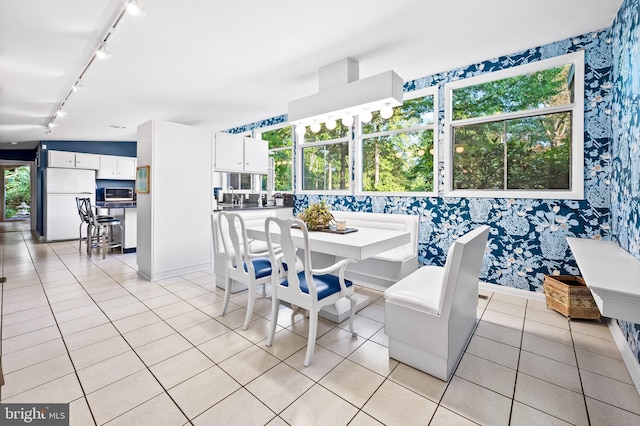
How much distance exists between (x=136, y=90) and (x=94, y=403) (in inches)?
163

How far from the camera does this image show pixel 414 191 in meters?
4.28

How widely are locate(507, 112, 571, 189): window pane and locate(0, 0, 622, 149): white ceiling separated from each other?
865 mm

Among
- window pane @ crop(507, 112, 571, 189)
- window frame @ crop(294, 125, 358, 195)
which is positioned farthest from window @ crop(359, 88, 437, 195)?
window pane @ crop(507, 112, 571, 189)

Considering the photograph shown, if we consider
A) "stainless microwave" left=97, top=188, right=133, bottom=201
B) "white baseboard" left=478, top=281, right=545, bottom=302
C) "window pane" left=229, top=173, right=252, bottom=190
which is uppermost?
"window pane" left=229, top=173, right=252, bottom=190

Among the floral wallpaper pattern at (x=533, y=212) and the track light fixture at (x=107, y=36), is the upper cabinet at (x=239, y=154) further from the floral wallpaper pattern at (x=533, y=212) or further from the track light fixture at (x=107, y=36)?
the floral wallpaper pattern at (x=533, y=212)

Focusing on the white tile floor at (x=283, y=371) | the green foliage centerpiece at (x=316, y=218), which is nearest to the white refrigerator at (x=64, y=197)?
the white tile floor at (x=283, y=371)

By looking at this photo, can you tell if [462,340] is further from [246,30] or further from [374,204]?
[246,30]

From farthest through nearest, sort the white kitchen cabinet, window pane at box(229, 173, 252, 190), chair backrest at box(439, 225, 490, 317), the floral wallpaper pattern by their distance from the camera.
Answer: the white kitchen cabinet
window pane at box(229, 173, 252, 190)
the floral wallpaper pattern
chair backrest at box(439, 225, 490, 317)

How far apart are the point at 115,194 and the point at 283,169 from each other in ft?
16.0

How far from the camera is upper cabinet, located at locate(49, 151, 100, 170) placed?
684cm

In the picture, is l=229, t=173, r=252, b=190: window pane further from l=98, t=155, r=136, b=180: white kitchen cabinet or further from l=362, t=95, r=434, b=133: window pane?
l=98, t=155, r=136, b=180: white kitchen cabinet

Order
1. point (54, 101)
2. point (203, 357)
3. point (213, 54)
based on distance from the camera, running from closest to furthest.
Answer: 1. point (203, 357)
2. point (213, 54)
3. point (54, 101)

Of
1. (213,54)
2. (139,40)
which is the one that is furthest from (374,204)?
(139,40)

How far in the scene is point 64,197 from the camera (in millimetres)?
7004
